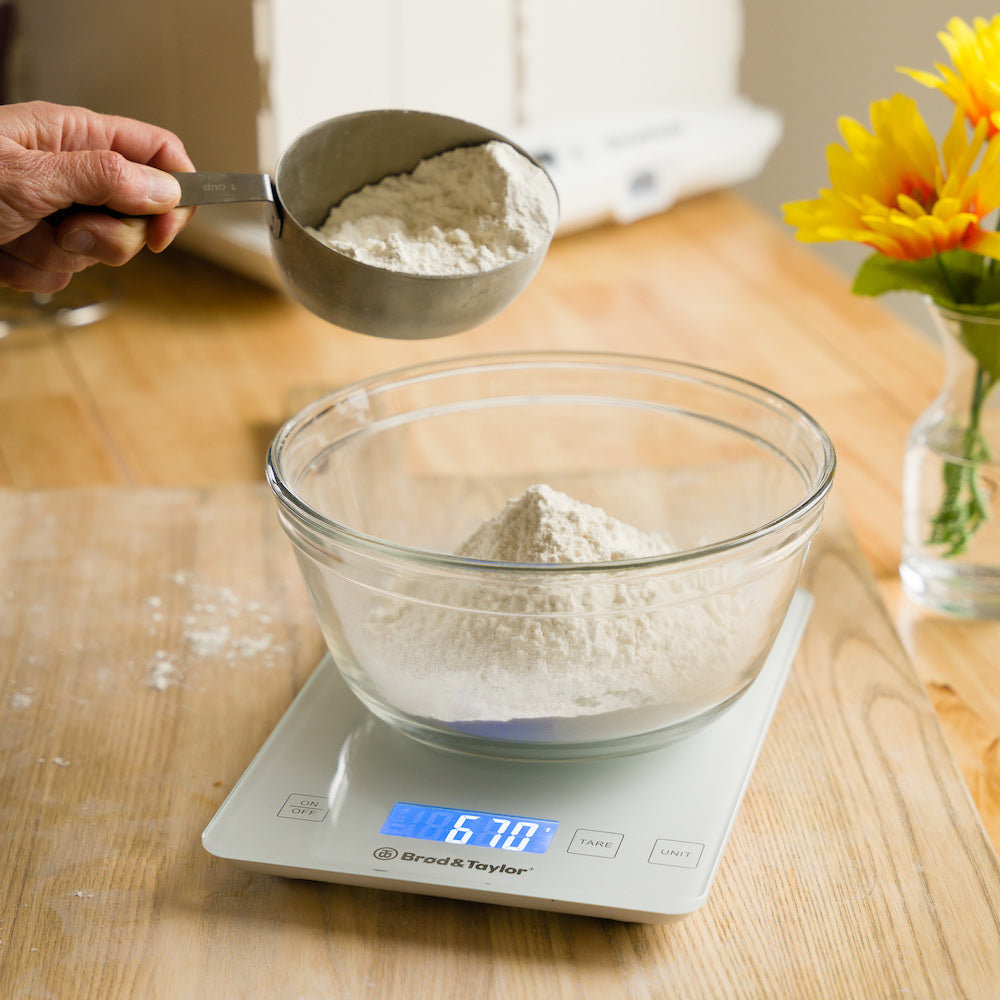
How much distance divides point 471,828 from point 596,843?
64 mm

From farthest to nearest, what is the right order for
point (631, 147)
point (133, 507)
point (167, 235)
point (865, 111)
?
point (865, 111)
point (631, 147)
point (133, 507)
point (167, 235)

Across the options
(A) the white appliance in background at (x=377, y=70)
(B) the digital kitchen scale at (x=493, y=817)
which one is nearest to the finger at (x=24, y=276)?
(B) the digital kitchen scale at (x=493, y=817)

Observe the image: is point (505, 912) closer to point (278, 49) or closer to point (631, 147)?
point (278, 49)

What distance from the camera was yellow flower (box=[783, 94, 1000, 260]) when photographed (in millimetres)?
679

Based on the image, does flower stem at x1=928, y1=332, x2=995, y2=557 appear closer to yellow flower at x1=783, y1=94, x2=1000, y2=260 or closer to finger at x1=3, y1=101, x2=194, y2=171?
yellow flower at x1=783, y1=94, x2=1000, y2=260

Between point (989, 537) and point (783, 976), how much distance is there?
41cm

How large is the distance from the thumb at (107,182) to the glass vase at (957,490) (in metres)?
0.51

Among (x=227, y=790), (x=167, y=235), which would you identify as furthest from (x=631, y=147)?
(x=227, y=790)

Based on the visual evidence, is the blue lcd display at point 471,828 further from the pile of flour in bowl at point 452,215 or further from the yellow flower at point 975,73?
the yellow flower at point 975,73

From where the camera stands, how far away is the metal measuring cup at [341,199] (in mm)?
636

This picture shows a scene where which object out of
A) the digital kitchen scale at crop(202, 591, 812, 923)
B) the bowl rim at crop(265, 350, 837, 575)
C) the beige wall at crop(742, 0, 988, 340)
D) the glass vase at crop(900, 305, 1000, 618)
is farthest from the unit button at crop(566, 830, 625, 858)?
the beige wall at crop(742, 0, 988, 340)

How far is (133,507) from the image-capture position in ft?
3.10

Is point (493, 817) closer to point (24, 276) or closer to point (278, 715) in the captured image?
point (278, 715)

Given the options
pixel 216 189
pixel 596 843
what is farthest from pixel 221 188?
pixel 596 843
